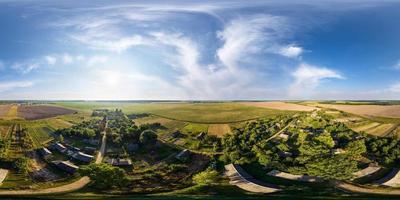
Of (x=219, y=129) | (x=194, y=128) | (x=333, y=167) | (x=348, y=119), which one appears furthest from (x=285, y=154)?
(x=194, y=128)

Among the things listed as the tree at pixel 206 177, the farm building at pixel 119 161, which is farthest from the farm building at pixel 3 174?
the tree at pixel 206 177

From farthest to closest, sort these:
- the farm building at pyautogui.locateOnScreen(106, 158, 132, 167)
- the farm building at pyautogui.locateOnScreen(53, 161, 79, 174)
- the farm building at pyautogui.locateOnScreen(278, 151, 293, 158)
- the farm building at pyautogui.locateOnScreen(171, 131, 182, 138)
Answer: the farm building at pyautogui.locateOnScreen(171, 131, 182, 138), the farm building at pyautogui.locateOnScreen(278, 151, 293, 158), the farm building at pyautogui.locateOnScreen(106, 158, 132, 167), the farm building at pyautogui.locateOnScreen(53, 161, 79, 174)

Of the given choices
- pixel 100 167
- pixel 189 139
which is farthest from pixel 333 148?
pixel 100 167

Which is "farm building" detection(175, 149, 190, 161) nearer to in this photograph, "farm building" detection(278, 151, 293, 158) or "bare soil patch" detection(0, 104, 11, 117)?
"farm building" detection(278, 151, 293, 158)

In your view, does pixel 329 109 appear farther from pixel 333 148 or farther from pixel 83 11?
pixel 83 11

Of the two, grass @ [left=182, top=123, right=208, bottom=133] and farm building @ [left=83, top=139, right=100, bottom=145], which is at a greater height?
grass @ [left=182, top=123, right=208, bottom=133]

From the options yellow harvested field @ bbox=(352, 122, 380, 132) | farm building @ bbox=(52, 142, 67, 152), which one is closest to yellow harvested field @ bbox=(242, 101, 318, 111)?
yellow harvested field @ bbox=(352, 122, 380, 132)

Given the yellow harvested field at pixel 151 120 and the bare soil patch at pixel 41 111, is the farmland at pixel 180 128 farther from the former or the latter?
the bare soil patch at pixel 41 111
